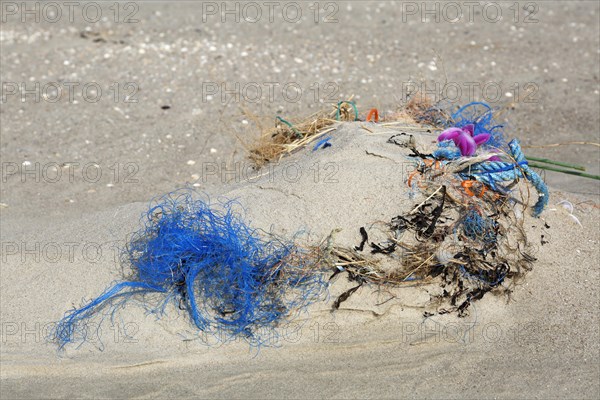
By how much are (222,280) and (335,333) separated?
0.65m

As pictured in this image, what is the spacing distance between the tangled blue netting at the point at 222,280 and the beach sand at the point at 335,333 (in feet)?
0.27

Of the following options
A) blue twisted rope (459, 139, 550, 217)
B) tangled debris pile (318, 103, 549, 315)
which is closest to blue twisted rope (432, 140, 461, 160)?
tangled debris pile (318, 103, 549, 315)

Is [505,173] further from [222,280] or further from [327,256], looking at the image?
[222,280]

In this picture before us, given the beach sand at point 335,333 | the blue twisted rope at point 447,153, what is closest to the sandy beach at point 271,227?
the beach sand at point 335,333

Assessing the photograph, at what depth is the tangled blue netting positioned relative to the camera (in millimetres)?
3510

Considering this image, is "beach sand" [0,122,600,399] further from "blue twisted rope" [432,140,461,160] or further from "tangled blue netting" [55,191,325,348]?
"blue twisted rope" [432,140,461,160]

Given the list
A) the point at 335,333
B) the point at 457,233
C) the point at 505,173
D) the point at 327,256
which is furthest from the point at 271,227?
the point at 505,173

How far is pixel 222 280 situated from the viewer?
3539mm

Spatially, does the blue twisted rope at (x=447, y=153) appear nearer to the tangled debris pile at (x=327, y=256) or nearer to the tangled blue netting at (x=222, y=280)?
the tangled debris pile at (x=327, y=256)

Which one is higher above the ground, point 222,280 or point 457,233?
point 457,233

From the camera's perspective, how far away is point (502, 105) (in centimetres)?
621

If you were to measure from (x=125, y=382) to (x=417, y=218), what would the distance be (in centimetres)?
173

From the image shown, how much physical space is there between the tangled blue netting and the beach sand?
8 cm

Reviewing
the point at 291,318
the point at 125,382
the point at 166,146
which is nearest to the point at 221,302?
the point at 291,318
